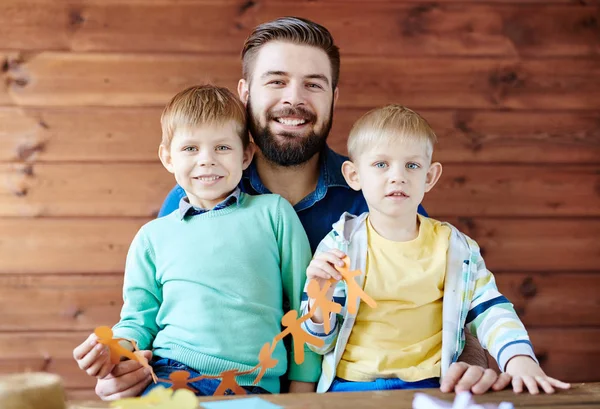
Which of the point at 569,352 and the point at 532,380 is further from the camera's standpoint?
the point at 569,352

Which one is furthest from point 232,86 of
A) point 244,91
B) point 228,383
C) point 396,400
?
point 396,400

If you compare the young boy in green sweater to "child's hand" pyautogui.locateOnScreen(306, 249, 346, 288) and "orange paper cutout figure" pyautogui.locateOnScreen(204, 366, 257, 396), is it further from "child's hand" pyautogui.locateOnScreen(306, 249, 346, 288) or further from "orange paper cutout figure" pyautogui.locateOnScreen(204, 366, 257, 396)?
"child's hand" pyautogui.locateOnScreen(306, 249, 346, 288)

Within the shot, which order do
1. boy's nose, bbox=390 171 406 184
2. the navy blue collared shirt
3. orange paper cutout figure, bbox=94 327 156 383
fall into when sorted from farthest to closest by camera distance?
1. the navy blue collared shirt
2. boy's nose, bbox=390 171 406 184
3. orange paper cutout figure, bbox=94 327 156 383

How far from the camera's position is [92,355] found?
120cm

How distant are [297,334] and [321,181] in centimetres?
58

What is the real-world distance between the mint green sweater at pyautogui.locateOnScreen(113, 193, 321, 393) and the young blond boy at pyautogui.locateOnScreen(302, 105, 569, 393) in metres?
0.11

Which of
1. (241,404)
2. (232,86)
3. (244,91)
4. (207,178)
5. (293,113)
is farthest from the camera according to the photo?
(232,86)

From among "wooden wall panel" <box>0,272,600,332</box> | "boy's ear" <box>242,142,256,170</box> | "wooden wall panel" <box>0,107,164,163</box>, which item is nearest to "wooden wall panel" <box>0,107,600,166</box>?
"wooden wall panel" <box>0,107,164,163</box>

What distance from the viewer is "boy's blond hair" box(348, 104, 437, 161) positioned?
1354mm

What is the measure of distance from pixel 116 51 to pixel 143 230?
3.54 ft

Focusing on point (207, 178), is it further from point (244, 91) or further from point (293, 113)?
point (244, 91)

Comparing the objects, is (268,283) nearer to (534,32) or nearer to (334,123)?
(334,123)

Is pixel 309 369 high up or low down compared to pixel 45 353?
up

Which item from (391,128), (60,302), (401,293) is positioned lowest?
(60,302)
